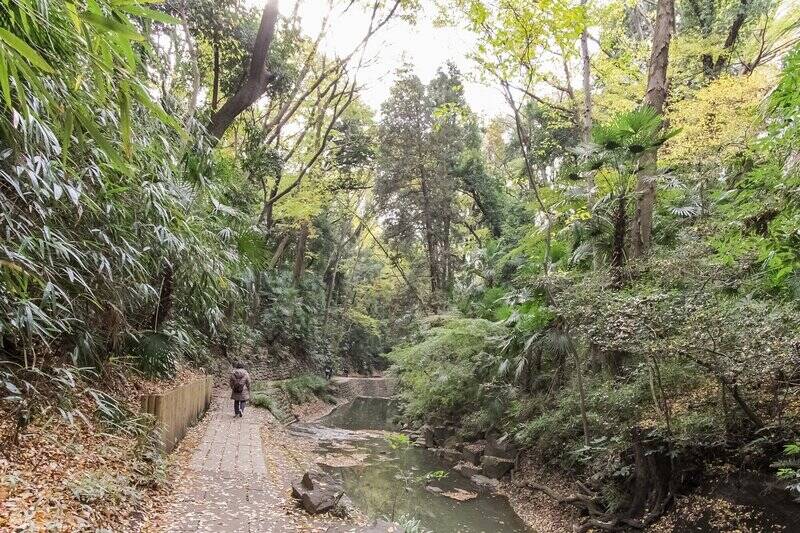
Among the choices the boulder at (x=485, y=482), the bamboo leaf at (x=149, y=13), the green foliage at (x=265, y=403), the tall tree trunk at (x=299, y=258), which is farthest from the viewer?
the tall tree trunk at (x=299, y=258)

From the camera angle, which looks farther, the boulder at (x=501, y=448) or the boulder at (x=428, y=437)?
the boulder at (x=428, y=437)

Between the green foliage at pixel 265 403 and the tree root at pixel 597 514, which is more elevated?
the green foliage at pixel 265 403

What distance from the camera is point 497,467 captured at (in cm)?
1058

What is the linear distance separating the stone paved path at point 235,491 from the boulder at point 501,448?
4.91 meters

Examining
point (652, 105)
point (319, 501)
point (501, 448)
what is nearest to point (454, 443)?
point (501, 448)

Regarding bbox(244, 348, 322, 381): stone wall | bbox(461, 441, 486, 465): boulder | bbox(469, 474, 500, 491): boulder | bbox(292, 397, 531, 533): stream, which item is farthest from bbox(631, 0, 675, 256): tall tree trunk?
bbox(244, 348, 322, 381): stone wall

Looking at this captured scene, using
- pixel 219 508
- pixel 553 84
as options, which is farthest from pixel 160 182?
pixel 553 84

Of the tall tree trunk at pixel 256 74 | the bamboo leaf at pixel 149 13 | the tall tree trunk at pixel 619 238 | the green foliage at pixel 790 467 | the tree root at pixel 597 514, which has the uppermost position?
the tall tree trunk at pixel 256 74

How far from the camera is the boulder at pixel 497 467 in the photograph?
1052 centimetres

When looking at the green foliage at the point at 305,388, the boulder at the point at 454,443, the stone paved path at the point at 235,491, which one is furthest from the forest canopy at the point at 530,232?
the green foliage at the point at 305,388

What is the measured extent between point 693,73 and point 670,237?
756 cm

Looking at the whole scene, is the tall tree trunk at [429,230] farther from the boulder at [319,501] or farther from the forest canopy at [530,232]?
the boulder at [319,501]

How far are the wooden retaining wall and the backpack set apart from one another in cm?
73

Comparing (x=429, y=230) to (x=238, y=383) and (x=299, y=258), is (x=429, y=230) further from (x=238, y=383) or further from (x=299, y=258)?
(x=238, y=383)
